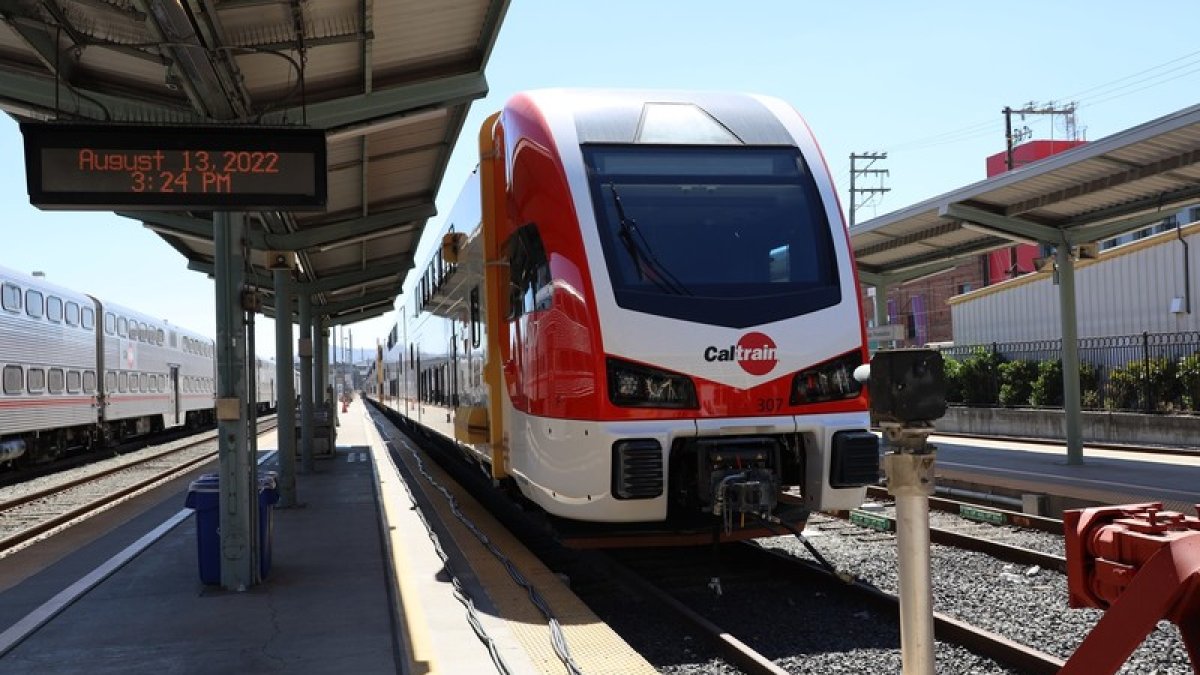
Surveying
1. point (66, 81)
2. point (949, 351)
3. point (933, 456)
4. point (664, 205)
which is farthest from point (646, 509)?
point (949, 351)

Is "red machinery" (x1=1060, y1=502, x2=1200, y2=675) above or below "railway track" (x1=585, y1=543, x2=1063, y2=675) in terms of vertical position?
above

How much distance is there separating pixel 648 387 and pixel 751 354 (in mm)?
706

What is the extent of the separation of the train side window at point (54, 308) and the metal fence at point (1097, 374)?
1832 centimetres

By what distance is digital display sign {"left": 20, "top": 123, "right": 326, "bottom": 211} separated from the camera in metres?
6.28

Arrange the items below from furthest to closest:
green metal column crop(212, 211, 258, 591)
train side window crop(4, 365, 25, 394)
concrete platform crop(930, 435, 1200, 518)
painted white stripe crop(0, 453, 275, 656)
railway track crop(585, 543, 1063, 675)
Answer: train side window crop(4, 365, 25, 394), concrete platform crop(930, 435, 1200, 518), green metal column crop(212, 211, 258, 591), painted white stripe crop(0, 453, 275, 656), railway track crop(585, 543, 1063, 675)

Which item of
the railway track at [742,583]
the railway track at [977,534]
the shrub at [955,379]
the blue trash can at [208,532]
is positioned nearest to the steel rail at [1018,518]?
the railway track at [977,534]

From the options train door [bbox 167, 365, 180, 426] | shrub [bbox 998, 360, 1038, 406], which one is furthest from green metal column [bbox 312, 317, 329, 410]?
shrub [bbox 998, 360, 1038, 406]

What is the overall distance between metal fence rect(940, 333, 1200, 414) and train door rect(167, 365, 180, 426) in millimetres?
24007

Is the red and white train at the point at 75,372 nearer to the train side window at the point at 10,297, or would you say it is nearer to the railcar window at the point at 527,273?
the train side window at the point at 10,297

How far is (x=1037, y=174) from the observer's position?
12.9m

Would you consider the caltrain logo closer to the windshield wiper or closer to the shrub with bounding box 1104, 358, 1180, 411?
the windshield wiper

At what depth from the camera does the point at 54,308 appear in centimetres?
2094

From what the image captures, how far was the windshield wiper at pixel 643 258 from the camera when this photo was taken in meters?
6.73

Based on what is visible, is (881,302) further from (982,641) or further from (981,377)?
(982,641)
